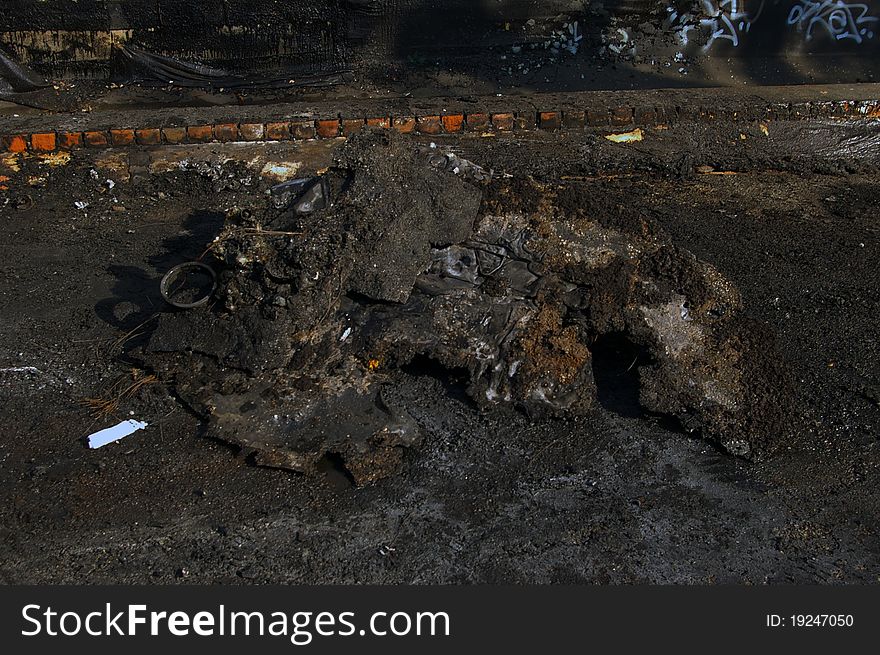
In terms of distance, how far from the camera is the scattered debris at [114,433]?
461cm

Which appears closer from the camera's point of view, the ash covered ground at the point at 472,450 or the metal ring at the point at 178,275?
the ash covered ground at the point at 472,450

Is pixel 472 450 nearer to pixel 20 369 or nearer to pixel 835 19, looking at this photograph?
pixel 20 369

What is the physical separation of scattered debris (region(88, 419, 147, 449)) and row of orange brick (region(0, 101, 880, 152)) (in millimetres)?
3829

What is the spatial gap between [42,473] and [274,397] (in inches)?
50.4

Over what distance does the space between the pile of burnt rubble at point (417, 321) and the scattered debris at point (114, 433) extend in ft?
1.07

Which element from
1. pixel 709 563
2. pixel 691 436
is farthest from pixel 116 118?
pixel 709 563

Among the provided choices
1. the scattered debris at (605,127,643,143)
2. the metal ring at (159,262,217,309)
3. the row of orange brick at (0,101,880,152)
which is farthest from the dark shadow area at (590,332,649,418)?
the row of orange brick at (0,101,880,152)

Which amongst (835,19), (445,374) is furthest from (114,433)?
(835,19)

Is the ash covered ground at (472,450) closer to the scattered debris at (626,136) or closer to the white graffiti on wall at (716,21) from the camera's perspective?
the scattered debris at (626,136)

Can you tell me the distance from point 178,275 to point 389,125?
327 cm

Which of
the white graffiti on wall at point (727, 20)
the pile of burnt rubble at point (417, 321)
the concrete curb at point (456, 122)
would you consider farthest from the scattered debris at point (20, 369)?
the white graffiti on wall at point (727, 20)

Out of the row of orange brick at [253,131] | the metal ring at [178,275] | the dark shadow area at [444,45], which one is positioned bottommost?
the metal ring at [178,275]

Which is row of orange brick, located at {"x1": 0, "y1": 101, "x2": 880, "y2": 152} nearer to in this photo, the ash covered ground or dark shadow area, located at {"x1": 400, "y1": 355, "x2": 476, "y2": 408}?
the ash covered ground

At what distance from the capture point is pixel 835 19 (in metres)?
9.80
